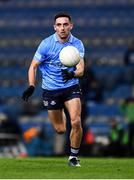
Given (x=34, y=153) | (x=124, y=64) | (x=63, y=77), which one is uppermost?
(x=63, y=77)

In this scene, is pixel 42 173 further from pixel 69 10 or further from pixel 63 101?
pixel 69 10

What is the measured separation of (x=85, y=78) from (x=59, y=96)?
9.79 meters

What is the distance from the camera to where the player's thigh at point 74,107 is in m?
10.2

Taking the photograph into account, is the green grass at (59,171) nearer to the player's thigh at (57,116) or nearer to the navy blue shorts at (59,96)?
the player's thigh at (57,116)

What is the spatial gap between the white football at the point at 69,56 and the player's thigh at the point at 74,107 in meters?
0.55

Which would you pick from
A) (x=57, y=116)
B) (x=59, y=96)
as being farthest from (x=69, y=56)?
(x=57, y=116)

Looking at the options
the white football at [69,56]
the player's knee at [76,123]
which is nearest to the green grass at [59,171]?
the player's knee at [76,123]

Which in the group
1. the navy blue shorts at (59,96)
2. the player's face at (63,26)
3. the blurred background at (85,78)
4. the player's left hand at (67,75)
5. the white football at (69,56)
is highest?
the player's face at (63,26)

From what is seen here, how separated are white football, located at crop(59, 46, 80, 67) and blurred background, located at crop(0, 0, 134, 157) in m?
7.34

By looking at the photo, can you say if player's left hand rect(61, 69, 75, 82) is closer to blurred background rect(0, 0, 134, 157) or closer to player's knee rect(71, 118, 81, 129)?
player's knee rect(71, 118, 81, 129)

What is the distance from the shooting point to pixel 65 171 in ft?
31.1

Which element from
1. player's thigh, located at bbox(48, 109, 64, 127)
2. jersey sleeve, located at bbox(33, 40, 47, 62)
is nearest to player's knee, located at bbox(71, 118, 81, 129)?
player's thigh, located at bbox(48, 109, 64, 127)

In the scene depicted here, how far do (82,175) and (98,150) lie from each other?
11.2m

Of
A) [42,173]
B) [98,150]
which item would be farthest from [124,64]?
[42,173]
